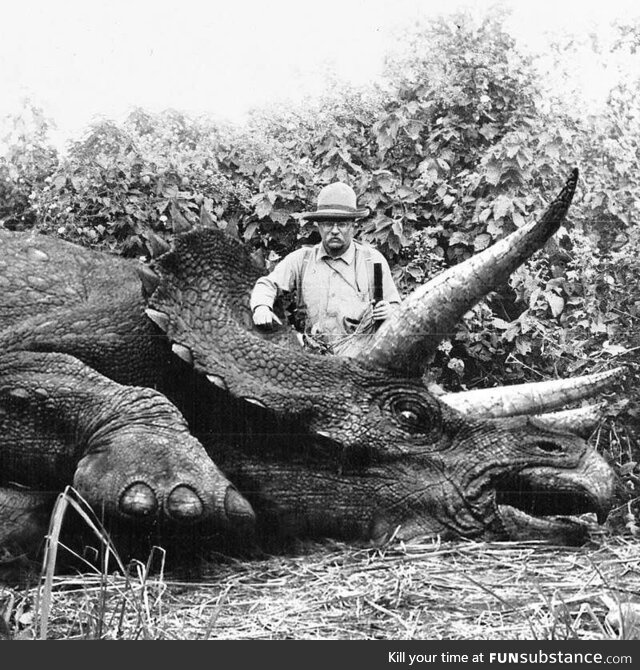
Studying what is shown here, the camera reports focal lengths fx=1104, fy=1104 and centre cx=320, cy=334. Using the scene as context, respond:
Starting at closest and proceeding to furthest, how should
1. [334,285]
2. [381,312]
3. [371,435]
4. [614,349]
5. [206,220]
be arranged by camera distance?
[371,435], [206,220], [381,312], [334,285], [614,349]

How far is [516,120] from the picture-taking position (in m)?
7.25

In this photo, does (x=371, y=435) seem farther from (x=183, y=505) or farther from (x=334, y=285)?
(x=334, y=285)

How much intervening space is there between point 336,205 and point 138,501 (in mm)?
2128

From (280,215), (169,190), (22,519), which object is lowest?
(22,519)

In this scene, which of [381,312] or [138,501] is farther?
[381,312]

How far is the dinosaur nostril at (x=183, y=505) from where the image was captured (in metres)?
4.24

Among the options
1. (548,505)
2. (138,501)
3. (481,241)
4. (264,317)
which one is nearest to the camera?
(138,501)

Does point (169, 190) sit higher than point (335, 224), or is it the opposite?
point (169, 190)

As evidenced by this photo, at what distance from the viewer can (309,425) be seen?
4.75m

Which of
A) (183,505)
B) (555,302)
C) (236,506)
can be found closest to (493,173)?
(555,302)

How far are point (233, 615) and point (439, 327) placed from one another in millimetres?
1475

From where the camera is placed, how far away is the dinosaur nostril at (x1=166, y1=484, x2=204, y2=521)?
424cm

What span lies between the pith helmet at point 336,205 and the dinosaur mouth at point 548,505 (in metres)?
1.70
